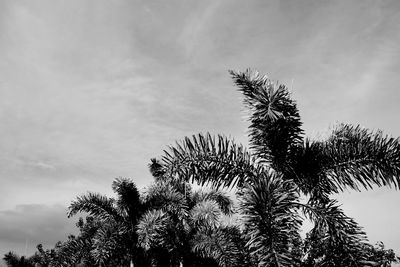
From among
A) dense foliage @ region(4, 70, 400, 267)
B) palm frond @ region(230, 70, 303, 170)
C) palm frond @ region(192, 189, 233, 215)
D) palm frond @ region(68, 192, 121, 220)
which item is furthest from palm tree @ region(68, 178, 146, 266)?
palm frond @ region(230, 70, 303, 170)

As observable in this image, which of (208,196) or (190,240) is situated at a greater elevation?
(208,196)

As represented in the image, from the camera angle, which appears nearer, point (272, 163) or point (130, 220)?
point (272, 163)

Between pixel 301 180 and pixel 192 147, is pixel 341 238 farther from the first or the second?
pixel 192 147

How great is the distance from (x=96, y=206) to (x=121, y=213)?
1.37 metres

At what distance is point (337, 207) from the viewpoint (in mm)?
7867

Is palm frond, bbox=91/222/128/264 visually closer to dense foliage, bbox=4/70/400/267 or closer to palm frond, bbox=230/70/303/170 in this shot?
dense foliage, bbox=4/70/400/267

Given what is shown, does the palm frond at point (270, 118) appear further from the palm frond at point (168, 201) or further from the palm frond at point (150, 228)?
the palm frond at point (168, 201)

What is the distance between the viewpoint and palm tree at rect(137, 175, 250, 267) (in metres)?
15.5

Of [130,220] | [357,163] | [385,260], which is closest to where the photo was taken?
[357,163]

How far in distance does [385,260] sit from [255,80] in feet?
81.1

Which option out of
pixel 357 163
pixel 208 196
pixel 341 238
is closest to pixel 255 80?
pixel 357 163

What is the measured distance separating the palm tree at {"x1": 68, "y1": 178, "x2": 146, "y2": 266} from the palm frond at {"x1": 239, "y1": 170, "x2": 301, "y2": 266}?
37.5 feet

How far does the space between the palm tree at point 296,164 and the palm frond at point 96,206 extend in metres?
10.4

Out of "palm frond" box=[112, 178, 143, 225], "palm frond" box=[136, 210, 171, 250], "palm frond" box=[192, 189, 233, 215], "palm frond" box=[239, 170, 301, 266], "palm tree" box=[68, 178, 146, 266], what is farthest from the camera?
"palm frond" box=[192, 189, 233, 215]
